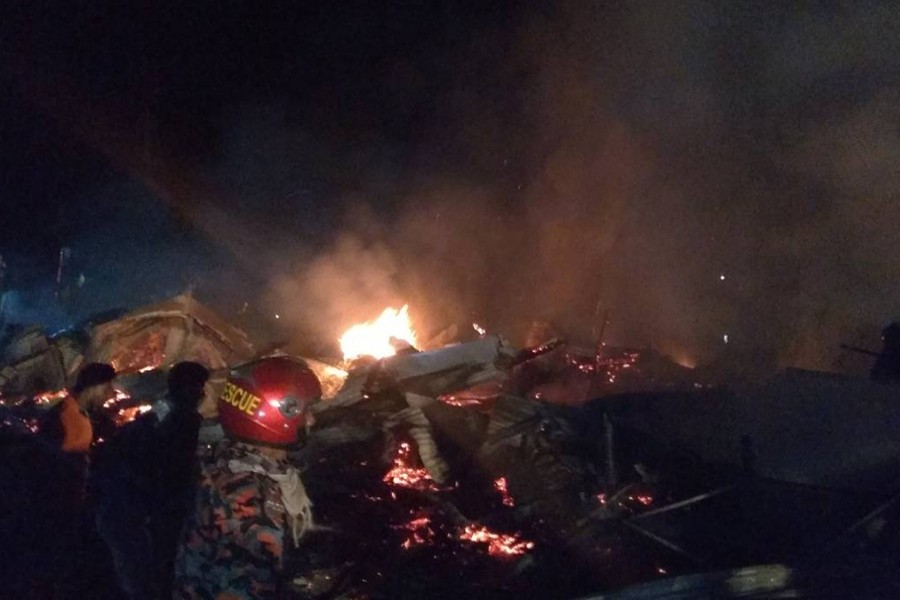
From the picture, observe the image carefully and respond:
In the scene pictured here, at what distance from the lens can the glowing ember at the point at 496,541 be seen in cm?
486

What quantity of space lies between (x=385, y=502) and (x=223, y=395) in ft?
10.2

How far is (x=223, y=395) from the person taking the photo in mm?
2643

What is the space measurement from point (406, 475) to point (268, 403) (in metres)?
3.61

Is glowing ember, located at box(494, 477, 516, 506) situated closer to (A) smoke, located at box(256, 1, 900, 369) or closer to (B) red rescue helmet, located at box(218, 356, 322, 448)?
(B) red rescue helmet, located at box(218, 356, 322, 448)

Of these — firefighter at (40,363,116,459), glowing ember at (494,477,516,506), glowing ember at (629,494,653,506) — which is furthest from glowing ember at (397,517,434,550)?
firefighter at (40,363,116,459)

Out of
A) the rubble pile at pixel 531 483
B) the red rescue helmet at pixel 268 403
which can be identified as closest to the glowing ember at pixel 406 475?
the rubble pile at pixel 531 483

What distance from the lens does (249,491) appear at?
7.84ft

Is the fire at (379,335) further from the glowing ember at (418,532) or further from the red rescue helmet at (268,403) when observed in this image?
the red rescue helmet at (268,403)

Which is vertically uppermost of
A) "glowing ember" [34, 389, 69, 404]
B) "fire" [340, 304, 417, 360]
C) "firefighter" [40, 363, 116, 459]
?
"fire" [340, 304, 417, 360]

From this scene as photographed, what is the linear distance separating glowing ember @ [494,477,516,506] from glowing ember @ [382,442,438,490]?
0.50m

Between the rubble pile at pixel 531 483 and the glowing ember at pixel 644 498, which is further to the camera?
the glowing ember at pixel 644 498

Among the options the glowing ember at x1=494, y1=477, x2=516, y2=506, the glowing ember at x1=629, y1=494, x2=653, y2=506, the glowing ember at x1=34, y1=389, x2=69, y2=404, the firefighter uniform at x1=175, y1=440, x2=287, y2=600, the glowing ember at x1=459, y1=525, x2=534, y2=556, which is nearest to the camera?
the firefighter uniform at x1=175, y1=440, x2=287, y2=600

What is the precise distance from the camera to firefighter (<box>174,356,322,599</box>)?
225 cm

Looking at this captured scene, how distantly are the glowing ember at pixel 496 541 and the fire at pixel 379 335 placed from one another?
5.19 m
